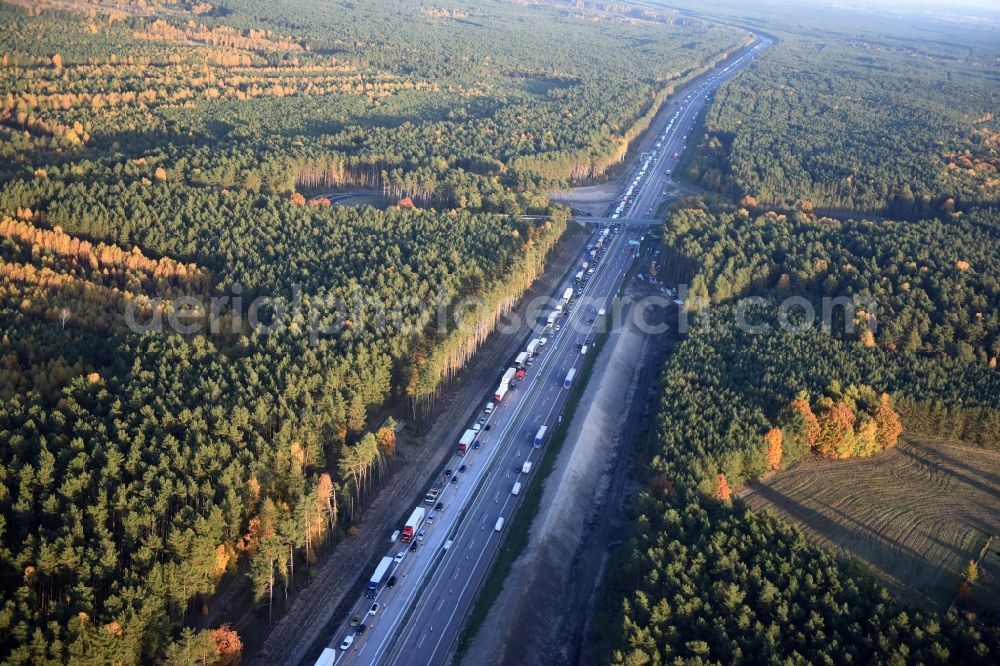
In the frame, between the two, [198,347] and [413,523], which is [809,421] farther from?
[198,347]

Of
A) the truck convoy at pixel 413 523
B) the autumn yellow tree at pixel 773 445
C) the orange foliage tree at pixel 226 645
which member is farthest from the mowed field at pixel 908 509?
the orange foliage tree at pixel 226 645

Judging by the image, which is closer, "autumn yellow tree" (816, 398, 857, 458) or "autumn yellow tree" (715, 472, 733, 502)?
"autumn yellow tree" (715, 472, 733, 502)

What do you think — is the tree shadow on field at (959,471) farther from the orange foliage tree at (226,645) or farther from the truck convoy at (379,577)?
the orange foliage tree at (226,645)

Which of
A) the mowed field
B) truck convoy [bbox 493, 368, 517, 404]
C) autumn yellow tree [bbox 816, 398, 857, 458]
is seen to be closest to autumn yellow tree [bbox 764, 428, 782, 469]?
the mowed field

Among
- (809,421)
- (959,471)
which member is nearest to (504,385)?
(809,421)

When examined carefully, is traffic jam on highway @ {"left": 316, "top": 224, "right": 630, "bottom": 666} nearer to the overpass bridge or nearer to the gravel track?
the gravel track
